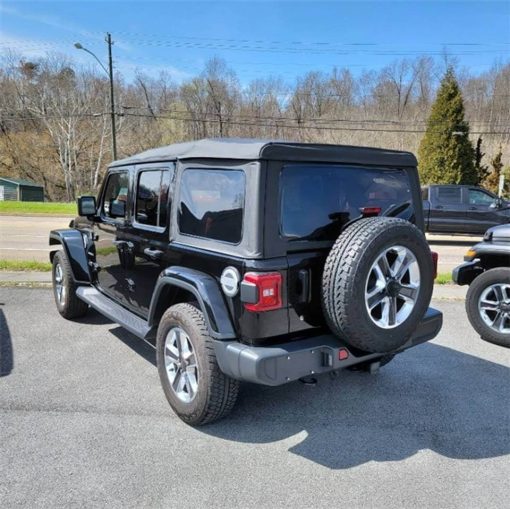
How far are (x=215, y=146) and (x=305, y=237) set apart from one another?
35.6 inches

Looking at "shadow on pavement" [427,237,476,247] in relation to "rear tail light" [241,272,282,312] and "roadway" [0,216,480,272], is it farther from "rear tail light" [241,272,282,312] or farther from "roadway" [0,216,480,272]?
"rear tail light" [241,272,282,312]

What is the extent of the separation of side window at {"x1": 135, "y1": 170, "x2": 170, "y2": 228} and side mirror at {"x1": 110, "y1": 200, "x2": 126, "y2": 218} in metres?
0.35

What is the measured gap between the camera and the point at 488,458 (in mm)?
2871

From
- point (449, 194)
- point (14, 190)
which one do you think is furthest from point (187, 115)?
point (449, 194)

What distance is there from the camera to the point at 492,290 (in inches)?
194

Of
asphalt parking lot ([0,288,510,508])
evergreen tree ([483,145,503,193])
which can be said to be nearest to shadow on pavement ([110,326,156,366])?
asphalt parking lot ([0,288,510,508])

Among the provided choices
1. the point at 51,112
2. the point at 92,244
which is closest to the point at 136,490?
the point at 92,244

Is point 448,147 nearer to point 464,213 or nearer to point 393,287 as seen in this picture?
point 464,213

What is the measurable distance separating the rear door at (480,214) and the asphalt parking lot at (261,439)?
454 inches

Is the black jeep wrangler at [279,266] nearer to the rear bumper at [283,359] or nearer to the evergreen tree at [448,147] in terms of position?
the rear bumper at [283,359]

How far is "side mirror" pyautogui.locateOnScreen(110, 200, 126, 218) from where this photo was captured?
14.6 feet

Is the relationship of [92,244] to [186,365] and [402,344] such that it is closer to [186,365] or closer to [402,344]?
[186,365]

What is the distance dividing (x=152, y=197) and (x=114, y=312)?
1197 millimetres

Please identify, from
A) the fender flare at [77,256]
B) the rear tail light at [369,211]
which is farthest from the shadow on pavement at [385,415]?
the fender flare at [77,256]
